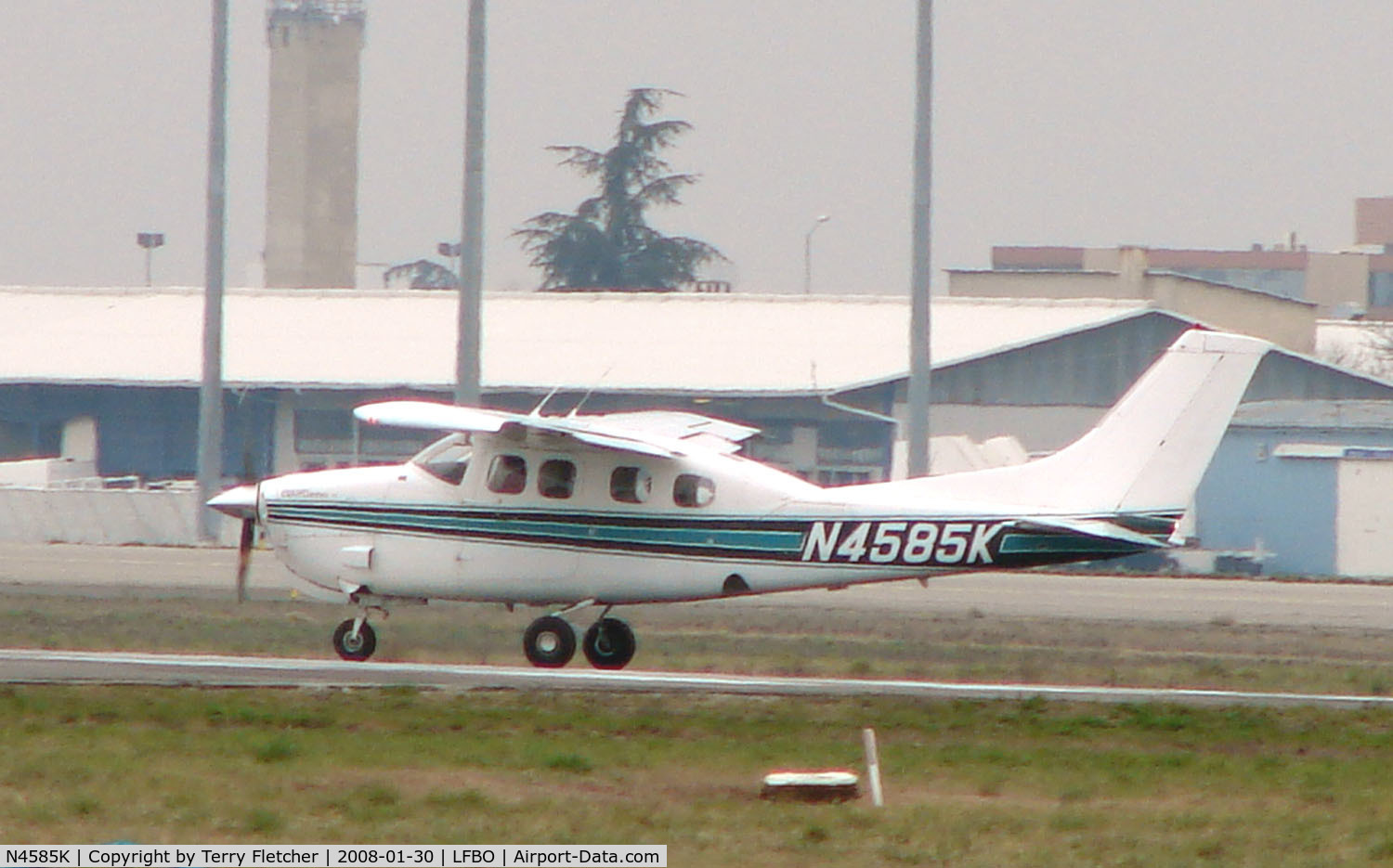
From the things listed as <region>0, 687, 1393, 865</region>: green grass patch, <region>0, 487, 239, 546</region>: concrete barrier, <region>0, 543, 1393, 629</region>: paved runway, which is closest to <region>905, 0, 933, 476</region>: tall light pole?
<region>0, 543, 1393, 629</region>: paved runway

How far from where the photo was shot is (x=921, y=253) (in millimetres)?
38125

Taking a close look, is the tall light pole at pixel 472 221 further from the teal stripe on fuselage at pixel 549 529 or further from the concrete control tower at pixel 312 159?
the concrete control tower at pixel 312 159

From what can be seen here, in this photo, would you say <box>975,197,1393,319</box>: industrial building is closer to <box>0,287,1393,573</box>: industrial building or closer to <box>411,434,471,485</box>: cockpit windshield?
<box>0,287,1393,573</box>: industrial building

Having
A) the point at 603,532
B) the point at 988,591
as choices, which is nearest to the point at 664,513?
the point at 603,532

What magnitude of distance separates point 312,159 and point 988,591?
69660 millimetres

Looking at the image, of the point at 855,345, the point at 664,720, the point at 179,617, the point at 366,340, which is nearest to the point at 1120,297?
the point at 855,345

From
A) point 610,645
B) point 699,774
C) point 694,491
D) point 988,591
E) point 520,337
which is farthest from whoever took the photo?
point 520,337

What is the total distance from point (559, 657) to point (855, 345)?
32.9 metres

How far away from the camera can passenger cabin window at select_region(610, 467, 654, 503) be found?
18484mm

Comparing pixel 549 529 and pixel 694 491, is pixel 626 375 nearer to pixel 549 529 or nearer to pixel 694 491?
pixel 549 529

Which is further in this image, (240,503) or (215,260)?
(215,260)

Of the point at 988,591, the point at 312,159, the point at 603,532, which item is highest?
the point at 312,159

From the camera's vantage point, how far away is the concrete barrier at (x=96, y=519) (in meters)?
38.3

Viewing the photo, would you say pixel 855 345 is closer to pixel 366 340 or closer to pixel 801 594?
pixel 366 340
